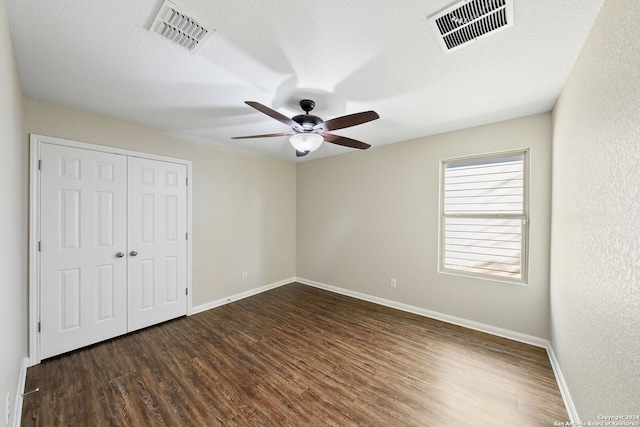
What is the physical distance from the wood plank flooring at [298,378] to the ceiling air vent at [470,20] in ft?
8.15

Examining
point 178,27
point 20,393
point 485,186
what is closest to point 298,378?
point 20,393

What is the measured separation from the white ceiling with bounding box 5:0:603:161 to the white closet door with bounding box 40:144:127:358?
0.64 metres

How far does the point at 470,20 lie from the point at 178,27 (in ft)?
5.39

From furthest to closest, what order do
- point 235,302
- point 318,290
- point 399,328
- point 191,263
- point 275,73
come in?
1. point 318,290
2. point 235,302
3. point 191,263
4. point 399,328
5. point 275,73

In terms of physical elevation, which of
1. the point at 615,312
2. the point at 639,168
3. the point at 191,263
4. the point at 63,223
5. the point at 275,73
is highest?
the point at 275,73

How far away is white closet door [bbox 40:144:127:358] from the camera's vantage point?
7.59ft

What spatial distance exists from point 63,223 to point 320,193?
3.37 m

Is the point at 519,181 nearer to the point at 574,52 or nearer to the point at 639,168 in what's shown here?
the point at 574,52

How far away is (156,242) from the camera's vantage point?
10.00 ft

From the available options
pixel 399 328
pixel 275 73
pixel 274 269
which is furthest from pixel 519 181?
pixel 274 269

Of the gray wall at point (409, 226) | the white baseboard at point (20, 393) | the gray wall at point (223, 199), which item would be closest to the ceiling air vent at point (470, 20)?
the gray wall at point (409, 226)

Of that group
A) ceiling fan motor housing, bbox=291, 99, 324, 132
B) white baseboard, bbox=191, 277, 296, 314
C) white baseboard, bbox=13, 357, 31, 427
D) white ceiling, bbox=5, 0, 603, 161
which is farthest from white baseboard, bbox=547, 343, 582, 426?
white baseboard, bbox=191, 277, 296, 314

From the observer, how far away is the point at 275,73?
183cm

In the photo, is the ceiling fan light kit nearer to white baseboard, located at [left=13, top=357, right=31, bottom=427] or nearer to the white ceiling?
the white ceiling
